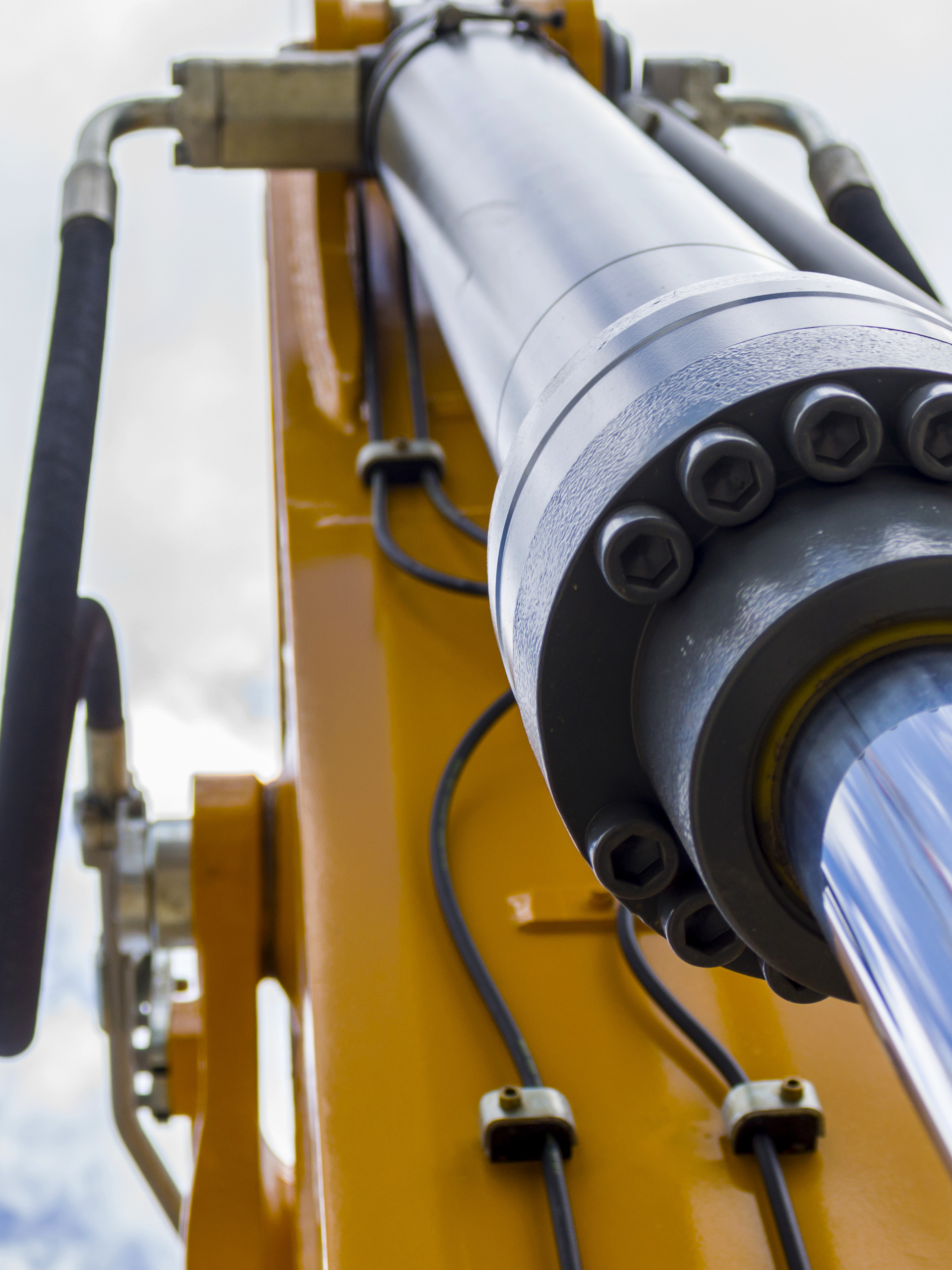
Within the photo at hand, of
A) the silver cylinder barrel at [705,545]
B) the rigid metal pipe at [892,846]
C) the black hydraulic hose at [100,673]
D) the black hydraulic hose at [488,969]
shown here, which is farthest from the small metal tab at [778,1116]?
the black hydraulic hose at [100,673]

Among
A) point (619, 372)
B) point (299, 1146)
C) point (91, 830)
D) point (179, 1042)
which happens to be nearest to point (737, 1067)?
point (299, 1146)

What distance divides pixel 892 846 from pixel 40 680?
2.21 feet

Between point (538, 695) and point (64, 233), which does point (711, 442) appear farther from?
point (64, 233)

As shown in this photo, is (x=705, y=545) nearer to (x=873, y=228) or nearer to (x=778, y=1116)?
(x=778, y=1116)

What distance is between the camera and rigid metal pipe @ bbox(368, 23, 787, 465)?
0.52 m

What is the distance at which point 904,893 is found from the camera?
0.30 meters

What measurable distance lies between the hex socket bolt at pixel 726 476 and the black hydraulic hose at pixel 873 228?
2.48ft

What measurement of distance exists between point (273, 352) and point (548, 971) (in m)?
0.84

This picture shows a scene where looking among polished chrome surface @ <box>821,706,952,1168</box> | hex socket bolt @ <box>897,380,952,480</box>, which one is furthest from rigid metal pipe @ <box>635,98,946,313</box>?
polished chrome surface @ <box>821,706,952,1168</box>

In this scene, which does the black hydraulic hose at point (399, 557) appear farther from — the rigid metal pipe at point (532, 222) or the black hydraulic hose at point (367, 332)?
the rigid metal pipe at point (532, 222)

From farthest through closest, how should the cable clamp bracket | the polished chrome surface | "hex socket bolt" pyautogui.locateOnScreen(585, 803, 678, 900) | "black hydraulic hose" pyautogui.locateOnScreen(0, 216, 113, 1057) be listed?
the cable clamp bracket → "black hydraulic hose" pyautogui.locateOnScreen(0, 216, 113, 1057) → "hex socket bolt" pyautogui.locateOnScreen(585, 803, 678, 900) → the polished chrome surface

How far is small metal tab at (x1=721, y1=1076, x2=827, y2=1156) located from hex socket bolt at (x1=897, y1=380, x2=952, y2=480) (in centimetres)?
48

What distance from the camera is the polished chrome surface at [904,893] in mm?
281

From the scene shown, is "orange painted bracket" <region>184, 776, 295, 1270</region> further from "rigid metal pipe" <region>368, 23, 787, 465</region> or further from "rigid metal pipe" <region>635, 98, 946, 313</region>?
"rigid metal pipe" <region>635, 98, 946, 313</region>
